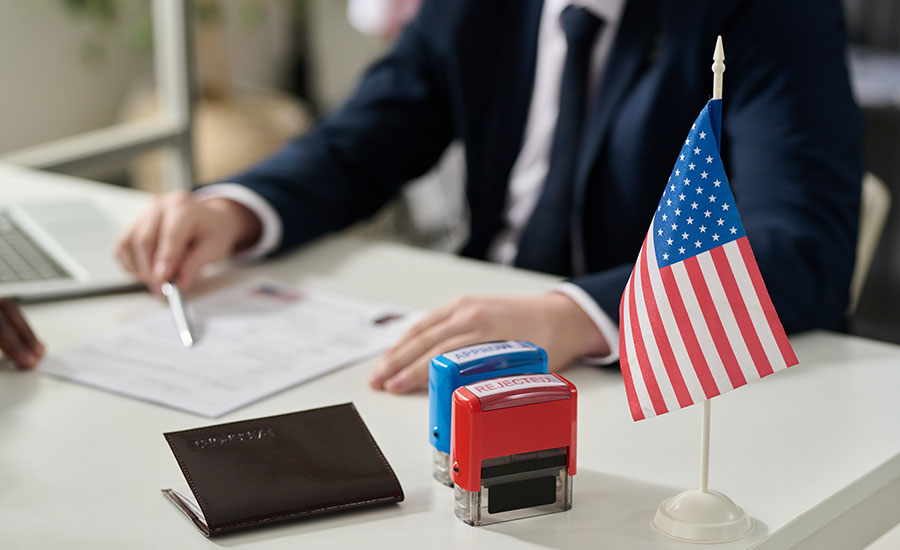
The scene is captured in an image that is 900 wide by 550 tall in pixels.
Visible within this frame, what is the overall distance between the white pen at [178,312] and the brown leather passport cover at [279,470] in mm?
303

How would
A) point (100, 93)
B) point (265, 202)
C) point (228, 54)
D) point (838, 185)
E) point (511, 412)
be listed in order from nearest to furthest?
point (511, 412) → point (838, 185) → point (265, 202) → point (100, 93) → point (228, 54)

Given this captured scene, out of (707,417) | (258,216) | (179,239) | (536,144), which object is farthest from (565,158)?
(707,417)

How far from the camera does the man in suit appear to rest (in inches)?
43.3

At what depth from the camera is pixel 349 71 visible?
4211 millimetres

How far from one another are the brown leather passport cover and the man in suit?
167mm

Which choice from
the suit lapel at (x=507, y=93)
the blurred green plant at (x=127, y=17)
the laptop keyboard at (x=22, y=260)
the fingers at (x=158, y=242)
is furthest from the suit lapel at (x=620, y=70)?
the blurred green plant at (x=127, y=17)

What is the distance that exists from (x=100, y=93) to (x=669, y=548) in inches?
130

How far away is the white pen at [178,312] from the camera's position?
3.64ft

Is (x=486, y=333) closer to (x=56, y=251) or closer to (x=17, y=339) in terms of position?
(x=17, y=339)

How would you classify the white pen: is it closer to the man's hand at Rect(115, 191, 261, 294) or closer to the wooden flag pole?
the man's hand at Rect(115, 191, 261, 294)

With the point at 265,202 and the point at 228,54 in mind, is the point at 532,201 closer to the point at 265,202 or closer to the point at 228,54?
the point at 265,202

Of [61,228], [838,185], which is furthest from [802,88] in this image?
[61,228]

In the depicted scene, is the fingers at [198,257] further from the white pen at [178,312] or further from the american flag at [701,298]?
the american flag at [701,298]

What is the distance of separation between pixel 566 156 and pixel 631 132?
0.10m
